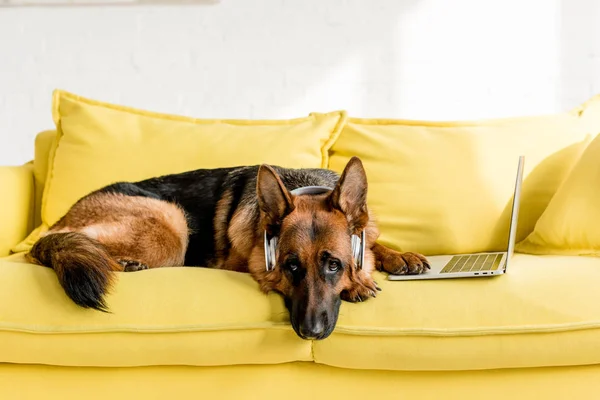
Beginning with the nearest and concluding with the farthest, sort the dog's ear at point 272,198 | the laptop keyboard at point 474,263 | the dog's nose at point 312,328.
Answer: the dog's nose at point 312,328, the dog's ear at point 272,198, the laptop keyboard at point 474,263

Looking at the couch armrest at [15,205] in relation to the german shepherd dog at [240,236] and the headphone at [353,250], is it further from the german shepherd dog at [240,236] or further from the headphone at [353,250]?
the headphone at [353,250]

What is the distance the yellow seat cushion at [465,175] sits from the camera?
255 cm

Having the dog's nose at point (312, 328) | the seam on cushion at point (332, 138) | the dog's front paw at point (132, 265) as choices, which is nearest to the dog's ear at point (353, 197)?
the dog's nose at point (312, 328)

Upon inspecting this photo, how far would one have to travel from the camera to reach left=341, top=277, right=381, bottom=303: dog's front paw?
189cm

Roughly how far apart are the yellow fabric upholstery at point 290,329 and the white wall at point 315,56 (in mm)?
1895

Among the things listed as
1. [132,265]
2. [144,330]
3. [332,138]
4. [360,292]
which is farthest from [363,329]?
[332,138]

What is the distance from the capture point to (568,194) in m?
2.40

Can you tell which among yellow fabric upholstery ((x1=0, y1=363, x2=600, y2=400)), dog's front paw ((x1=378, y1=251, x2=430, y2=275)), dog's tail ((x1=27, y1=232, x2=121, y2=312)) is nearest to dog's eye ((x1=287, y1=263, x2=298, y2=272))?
yellow fabric upholstery ((x1=0, y1=363, x2=600, y2=400))

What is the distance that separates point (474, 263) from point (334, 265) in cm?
60

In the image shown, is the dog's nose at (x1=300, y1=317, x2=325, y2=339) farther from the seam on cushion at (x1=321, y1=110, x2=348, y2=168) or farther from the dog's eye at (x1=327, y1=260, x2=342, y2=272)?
the seam on cushion at (x1=321, y1=110, x2=348, y2=168)

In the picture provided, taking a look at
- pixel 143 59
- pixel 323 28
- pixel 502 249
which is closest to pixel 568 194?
pixel 502 249

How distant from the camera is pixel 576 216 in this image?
92.0 inches

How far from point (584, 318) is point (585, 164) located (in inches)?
32.7

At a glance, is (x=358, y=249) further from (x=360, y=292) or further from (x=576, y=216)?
(x=576, y=216)
